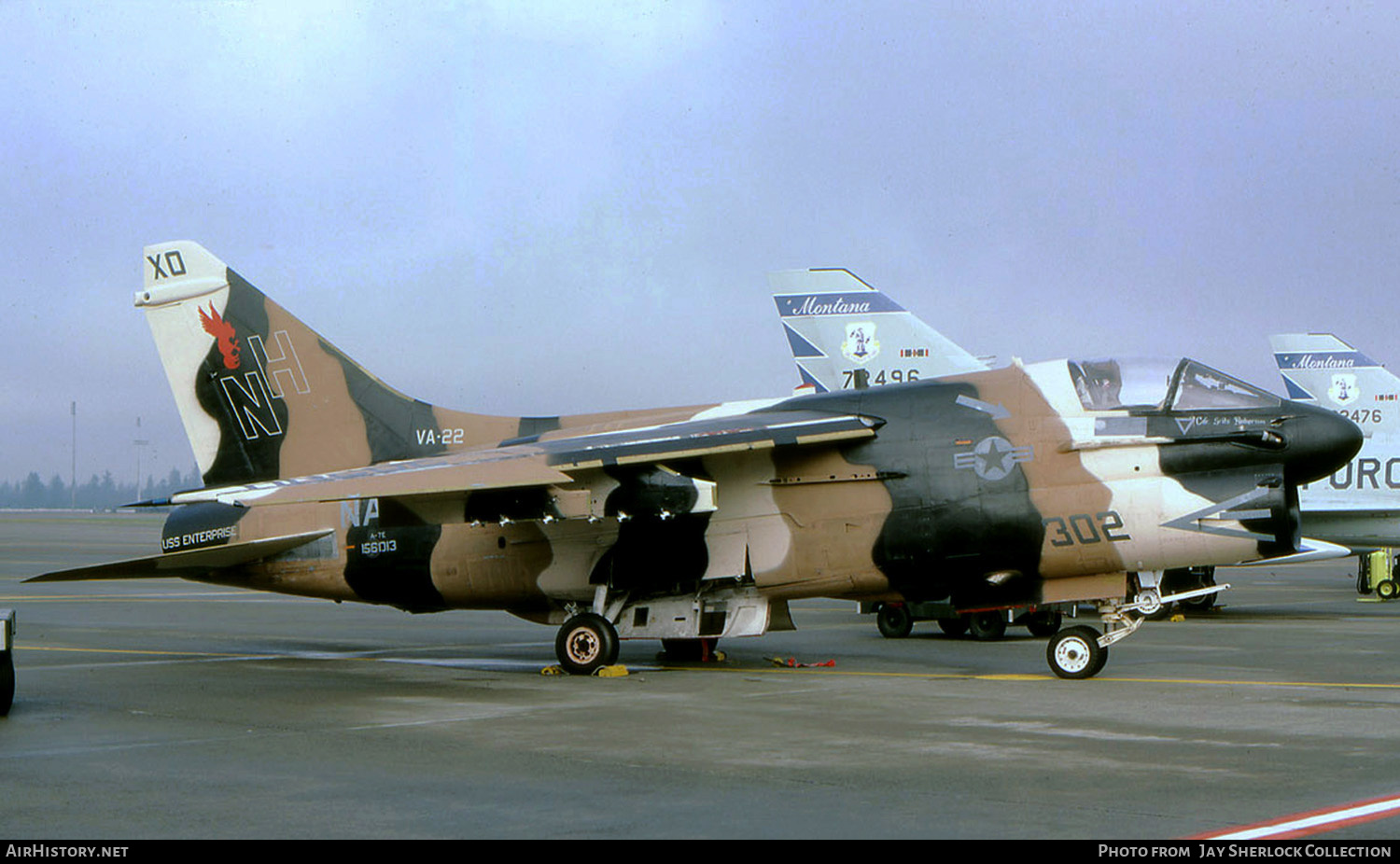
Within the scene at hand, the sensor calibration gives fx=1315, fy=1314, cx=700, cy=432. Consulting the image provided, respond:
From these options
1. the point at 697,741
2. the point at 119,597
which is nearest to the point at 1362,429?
the point at 697,741

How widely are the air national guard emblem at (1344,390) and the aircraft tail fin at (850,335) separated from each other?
16613 mm

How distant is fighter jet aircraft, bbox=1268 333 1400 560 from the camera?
30.4 meters

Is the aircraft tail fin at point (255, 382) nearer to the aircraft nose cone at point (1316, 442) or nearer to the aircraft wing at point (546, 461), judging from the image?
the aircraft wing at point (546, 461)

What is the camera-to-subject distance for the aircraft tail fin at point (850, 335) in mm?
28203

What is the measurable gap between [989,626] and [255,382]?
11.4 m

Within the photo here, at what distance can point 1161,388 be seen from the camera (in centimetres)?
1362

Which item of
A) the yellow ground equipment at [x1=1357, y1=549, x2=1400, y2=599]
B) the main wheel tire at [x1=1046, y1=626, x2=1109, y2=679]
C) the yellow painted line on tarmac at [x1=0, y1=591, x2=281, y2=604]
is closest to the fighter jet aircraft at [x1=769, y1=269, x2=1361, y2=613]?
the yellow ground equipment at [x1=1357, y1=549, x2=1400, y2=599]

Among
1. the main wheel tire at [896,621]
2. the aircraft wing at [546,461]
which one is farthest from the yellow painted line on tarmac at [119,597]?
the aircraft wing at [546,461]

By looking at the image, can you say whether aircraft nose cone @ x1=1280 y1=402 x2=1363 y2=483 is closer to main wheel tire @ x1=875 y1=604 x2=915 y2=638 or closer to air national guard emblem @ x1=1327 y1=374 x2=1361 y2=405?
main wheel tire @ x1=875 y1=604 x2=915 y2=638

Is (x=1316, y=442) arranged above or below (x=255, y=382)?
below

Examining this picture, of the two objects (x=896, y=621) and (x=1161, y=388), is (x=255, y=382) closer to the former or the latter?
(x=896, y=621)

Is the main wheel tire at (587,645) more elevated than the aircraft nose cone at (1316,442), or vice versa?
the aircraft nose cone at (1316,442)

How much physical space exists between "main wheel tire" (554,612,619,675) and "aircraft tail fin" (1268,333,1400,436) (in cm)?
2890
